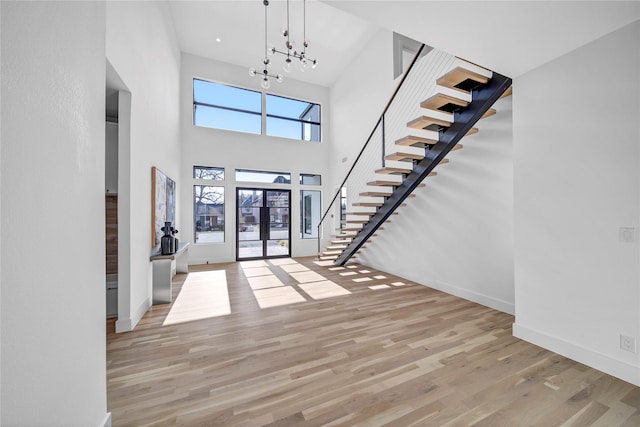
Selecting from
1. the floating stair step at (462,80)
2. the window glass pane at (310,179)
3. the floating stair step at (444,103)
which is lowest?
the window glass pane at (310,179)

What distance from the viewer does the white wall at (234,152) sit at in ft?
23.2

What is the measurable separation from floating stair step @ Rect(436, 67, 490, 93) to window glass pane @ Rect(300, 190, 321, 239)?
5.67 metres

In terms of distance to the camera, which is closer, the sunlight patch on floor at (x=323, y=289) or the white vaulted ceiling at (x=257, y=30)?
the sunlight patch on floor at (x=323, y=289)

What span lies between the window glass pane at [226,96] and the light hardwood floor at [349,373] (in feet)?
19.3

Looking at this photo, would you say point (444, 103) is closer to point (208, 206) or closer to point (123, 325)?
point (123, 325)

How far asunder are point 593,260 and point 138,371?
157 inches

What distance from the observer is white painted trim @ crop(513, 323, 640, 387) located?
210 cm

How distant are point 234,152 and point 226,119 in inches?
39.1

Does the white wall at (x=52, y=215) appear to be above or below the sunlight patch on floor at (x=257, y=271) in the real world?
above

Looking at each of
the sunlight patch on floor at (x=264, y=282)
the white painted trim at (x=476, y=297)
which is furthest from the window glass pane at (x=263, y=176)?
the white painted trim at (x=476, y=297)

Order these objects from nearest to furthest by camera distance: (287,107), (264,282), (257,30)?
(264,282)
(257,30)
(287,107)

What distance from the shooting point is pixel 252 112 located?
7871mm

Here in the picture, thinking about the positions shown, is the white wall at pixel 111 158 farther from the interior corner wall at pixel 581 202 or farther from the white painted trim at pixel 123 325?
the interior corner wall at pixel 581 202

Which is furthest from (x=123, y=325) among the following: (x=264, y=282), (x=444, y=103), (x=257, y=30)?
(x=257, y=30)
